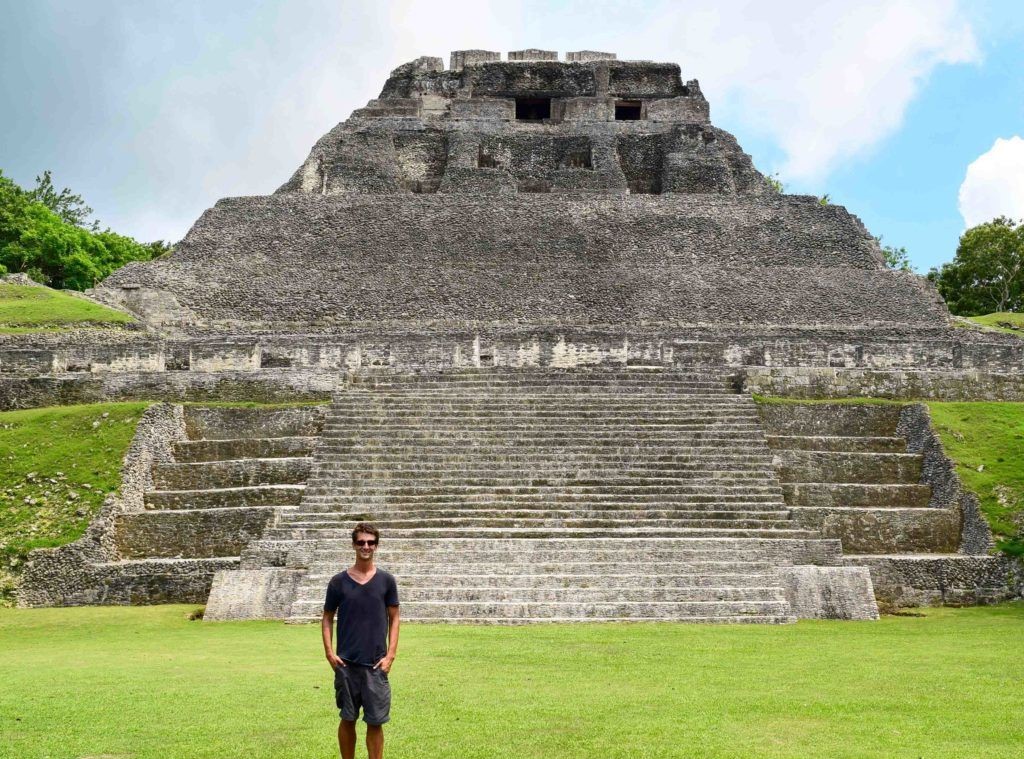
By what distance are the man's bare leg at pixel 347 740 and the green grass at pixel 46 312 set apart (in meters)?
15.2

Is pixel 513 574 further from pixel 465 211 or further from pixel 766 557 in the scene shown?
pixel 465 211

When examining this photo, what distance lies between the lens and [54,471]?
11312 mm

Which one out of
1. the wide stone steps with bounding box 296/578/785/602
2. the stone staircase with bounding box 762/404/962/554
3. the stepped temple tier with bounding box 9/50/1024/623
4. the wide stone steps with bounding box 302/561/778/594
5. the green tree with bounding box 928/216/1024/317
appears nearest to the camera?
the wide stone steps with bounding box 296/578/785/602

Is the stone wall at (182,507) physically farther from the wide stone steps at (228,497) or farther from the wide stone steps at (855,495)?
the wide stone steps at (855,495)

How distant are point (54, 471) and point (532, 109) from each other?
21.4 m

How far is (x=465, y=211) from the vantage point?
72.4 ft

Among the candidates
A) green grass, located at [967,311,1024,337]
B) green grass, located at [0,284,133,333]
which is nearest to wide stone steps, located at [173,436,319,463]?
green grass, located at [0,284,133,333]

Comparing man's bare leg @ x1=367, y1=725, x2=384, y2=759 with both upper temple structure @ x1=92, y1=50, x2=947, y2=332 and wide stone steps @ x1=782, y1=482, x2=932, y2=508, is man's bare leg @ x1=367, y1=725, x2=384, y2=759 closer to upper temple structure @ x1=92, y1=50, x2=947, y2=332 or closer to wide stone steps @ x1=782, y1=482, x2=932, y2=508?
wide stone steps @ x1=782, y1=482, x2=932, y2=508

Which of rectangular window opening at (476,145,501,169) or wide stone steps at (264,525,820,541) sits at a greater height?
rectangular window opening at (476,145,501,169)

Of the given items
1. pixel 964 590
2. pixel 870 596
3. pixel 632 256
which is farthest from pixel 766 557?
pixel 632 256

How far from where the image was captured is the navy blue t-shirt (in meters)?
4.07

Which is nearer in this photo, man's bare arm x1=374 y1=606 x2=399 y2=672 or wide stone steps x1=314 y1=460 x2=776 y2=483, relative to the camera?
man's bare arm x1=374 y1=606 x2=399 y2=672

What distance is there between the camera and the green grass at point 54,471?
33.9 feet

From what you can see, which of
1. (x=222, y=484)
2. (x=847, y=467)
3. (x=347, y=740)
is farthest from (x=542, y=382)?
(x=347, y=740)
